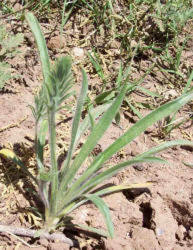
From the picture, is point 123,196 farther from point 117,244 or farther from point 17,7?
point 17,7

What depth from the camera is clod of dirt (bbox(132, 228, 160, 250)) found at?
5.18ft

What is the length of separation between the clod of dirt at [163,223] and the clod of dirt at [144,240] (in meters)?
0.03

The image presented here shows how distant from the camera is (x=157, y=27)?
261 cm

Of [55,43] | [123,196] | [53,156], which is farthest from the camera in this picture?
[55,43]

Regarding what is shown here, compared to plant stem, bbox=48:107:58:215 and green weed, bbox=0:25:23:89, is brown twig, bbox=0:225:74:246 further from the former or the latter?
green weed, bbox=0:25:23:89

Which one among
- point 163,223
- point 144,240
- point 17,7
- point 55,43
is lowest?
point 144,240

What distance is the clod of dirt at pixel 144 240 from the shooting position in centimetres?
158

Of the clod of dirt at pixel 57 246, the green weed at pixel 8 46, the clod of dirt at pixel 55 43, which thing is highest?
the clod of dirt at pixel 55 43

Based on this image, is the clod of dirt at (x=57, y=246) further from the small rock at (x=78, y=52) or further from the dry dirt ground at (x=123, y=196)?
the small rock at (x=78, y=52)

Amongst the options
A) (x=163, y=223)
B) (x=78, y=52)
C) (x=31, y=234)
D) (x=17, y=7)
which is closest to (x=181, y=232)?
(x=163, y=223)

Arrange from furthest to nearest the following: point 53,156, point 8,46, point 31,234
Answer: point 8,46
point 31,234
point 53,156

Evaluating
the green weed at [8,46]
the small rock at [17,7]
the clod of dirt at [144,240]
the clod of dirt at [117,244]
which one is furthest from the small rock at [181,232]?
the small rock at [17,7]

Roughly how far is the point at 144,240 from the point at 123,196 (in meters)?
0.26

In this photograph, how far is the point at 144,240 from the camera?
159 cm
